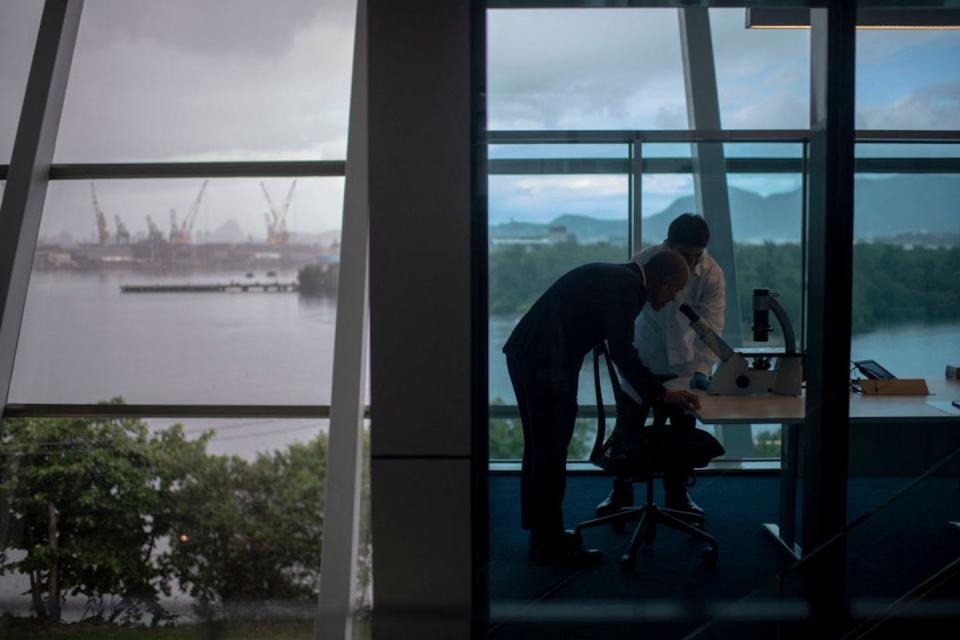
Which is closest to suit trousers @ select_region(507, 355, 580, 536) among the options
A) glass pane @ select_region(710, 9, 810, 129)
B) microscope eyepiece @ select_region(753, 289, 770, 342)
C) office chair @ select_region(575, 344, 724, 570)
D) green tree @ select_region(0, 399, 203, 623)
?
office chair @ select_region(575, 344, 724, 570)

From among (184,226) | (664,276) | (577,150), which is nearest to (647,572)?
(664,276)

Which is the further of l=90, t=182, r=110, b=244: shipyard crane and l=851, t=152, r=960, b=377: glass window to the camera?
l=90, t=182, r=110, b=244: shipyard crane

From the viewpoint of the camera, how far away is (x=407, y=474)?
295 cm

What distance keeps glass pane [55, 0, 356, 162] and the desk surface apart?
2.20 meters

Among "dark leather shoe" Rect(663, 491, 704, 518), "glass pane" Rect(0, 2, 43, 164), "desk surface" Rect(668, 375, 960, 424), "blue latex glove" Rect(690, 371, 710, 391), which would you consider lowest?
"dark leather shoe" Rect(663, 491, 704, 518)

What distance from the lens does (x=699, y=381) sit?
295cm

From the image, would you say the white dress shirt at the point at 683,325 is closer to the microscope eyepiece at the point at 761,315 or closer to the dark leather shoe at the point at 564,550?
Answer: the microscope eyepiece at the point at 761,315

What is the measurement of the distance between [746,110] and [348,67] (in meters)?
1.95

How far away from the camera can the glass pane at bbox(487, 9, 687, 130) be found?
2.91 metres

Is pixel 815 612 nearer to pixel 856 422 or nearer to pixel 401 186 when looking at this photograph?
pixel 856 422

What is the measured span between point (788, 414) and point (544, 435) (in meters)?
0.94

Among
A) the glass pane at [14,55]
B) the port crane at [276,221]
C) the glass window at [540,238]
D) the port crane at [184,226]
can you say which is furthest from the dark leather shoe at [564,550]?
the glass pane at [14,55]

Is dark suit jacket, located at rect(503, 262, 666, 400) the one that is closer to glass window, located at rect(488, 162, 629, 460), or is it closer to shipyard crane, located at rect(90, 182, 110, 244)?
glass window, located at rect(488, 162, 629, 460)

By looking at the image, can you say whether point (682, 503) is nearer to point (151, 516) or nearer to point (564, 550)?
point (564, 550)
